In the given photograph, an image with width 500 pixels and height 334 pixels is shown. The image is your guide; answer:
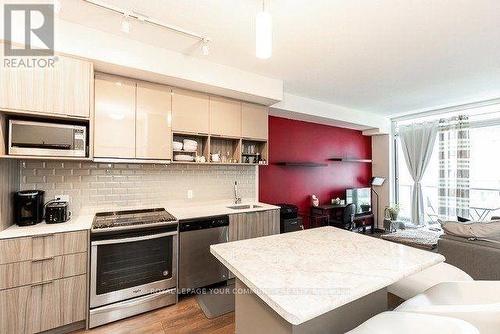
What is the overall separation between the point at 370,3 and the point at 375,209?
5.08 m

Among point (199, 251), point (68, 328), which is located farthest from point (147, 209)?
point (68, 328)

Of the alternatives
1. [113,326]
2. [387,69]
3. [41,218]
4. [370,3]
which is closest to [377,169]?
[387,69]

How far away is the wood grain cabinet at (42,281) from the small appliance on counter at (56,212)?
1.08 ft

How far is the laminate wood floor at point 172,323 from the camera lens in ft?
6.77

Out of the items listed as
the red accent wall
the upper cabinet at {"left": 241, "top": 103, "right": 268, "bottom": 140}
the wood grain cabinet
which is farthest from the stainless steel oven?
the red accent wall

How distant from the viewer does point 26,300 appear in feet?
6.06

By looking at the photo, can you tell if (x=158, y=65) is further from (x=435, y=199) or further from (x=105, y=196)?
(x=435, y=199)

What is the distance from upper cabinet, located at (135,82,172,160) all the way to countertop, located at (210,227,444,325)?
5.25 feet

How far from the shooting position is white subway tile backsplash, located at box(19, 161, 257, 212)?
2414 millimetres

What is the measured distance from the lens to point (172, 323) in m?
2.16

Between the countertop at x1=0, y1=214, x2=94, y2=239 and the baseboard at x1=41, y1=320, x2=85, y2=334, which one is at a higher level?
the countertop at x1=0, y1=214, x2=94, y2=239

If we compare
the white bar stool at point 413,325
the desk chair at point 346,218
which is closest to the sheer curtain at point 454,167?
the desk chair at point 346,218

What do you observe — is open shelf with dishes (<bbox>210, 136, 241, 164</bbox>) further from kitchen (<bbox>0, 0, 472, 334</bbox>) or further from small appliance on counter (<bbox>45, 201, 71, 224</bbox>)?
small appliance on counter (<bbox>45, 201, 71, 224</bbox>)
